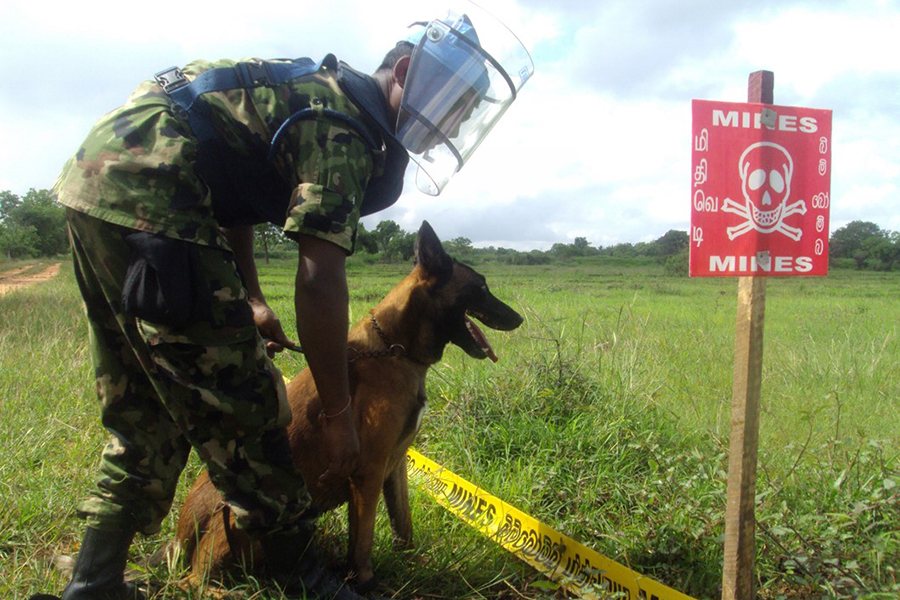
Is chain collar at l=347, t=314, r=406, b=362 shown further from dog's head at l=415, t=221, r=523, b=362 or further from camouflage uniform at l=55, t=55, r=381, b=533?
camouflage uniform at l=55, t=55, r=381, b=533

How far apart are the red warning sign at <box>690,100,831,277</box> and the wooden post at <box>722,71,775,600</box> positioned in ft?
0.25

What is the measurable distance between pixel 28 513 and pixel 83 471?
1.35ft

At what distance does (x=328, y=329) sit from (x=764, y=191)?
1.33 metres

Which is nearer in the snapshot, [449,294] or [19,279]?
[449,294]

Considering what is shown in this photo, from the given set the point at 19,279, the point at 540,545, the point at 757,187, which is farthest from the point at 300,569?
the point at 19,279

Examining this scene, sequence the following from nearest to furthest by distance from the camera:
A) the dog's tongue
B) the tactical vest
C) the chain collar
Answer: the tactical vest
the chain collar
the dog's tongue

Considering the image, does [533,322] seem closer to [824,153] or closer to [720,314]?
[824,153]

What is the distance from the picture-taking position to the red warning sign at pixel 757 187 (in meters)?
1.67

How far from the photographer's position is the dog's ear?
2.41 meters

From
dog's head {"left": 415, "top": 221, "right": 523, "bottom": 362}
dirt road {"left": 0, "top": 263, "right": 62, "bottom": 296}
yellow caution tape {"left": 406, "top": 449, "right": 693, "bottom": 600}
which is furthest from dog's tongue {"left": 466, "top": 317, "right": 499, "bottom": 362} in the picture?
dirt road {"left": 0, "top": 263, "right": 62, "bottom": 296}

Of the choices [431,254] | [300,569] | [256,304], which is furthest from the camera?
[431,254]

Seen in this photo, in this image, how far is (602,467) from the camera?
2.99 metres

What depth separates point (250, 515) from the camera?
1.73 m

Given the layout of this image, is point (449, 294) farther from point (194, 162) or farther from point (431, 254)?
point (194, 162)
